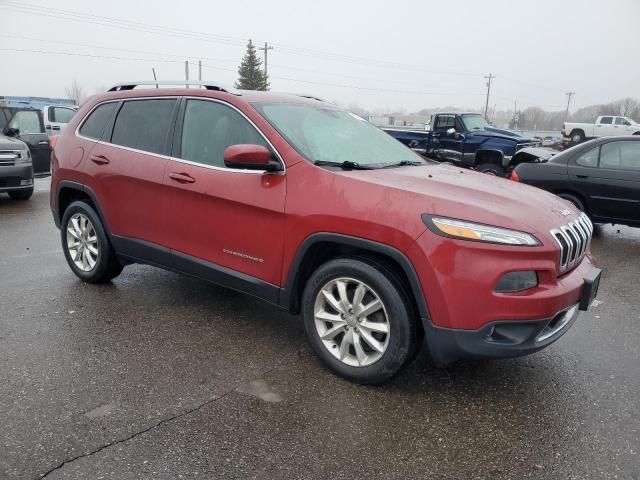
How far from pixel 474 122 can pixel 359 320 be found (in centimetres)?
1233

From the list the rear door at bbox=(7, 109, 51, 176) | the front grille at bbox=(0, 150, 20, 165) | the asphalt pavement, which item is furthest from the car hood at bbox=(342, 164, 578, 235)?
the rear door at bbox=(7, 109, 51, 176)

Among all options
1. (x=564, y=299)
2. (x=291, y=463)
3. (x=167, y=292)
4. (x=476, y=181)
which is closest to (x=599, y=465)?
(x=564, y=299)

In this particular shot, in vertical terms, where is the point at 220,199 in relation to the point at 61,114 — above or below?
below

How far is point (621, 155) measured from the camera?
734cm

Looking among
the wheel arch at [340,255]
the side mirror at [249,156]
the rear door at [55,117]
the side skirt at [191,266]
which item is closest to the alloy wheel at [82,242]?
the side skirt at [191,266]

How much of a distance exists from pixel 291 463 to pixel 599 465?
4.87 ft

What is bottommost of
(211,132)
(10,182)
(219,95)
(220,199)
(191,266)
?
(10,182)

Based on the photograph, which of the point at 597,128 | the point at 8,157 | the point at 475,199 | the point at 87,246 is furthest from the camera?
the point at 597,128

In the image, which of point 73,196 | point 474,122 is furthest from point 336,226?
point 474,122

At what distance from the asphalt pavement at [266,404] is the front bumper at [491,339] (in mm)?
407

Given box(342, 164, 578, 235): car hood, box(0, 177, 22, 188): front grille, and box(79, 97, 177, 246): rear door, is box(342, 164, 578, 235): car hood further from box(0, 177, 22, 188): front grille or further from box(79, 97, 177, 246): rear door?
box(0, 177, 22, 188): front grille

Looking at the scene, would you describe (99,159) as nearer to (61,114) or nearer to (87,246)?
(87,246)

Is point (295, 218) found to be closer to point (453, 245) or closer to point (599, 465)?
point (453, 245)

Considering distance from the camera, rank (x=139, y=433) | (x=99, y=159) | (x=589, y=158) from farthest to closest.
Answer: (x=589, y=158), (x=99, y=159), (x=139, y=433)
